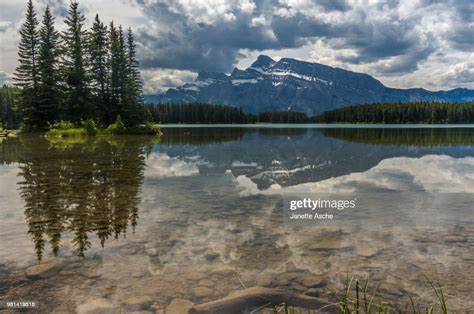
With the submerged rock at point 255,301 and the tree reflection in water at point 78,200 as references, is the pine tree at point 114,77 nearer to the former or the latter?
the tree reflection in water at point 78,200

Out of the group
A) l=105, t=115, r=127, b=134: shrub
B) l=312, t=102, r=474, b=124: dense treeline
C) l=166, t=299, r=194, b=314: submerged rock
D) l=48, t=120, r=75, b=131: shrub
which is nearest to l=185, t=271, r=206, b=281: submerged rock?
l=166, t=299, r=194, b=314: submerged rock

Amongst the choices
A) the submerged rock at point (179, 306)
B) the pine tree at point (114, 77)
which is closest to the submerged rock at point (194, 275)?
the submerged rock at point (179, 306)

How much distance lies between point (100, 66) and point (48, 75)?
8.75 metres

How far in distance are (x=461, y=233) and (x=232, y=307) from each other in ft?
20.7

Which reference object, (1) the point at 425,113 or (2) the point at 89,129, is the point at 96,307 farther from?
(1) the point at 425,113

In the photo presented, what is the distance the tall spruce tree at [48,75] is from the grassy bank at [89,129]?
2170 mm

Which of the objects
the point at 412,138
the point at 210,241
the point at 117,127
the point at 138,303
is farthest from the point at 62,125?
the point at 138,303

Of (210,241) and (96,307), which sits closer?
(96,307)

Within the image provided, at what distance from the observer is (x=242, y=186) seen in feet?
47.5

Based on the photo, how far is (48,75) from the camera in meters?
56.2

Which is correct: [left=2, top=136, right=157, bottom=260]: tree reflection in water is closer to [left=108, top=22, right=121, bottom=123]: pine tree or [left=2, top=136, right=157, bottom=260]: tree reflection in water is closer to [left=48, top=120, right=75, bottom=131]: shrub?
[left=48, top=120, right=75, bottom=131]: shrub

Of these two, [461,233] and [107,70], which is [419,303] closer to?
[461,233]

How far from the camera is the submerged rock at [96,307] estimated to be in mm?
4766

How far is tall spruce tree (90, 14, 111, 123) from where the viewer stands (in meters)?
60.2
